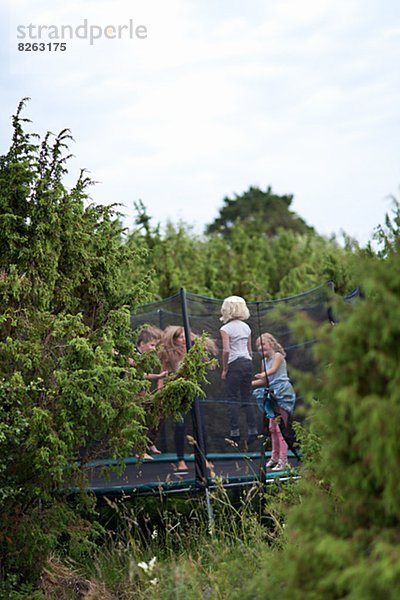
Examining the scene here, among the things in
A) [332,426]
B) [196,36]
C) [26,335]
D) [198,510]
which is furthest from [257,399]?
[332,426]

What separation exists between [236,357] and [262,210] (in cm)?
4207

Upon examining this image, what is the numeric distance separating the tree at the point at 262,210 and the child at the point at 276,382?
40680mm

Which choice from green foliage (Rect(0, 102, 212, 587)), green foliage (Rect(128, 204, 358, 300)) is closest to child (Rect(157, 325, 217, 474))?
green foliage (Rect(0, 102, 212, 587))

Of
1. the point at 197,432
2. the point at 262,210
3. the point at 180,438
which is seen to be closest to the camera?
the point at 197,432

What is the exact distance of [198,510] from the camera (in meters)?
8.48

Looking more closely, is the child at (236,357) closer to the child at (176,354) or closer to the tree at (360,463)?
the child at (176,354)

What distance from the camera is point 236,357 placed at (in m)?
9.24

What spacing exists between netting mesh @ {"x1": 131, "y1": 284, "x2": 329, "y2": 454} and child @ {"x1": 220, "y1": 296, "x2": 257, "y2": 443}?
0.15 feet

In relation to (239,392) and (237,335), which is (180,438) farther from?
(237,335)

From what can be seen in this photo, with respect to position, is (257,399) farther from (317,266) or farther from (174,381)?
(317,266)

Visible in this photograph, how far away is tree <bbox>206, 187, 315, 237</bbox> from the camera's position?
167 ft

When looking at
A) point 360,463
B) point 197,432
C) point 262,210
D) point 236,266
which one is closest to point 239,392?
point 197,432

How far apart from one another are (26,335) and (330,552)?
4.74 m

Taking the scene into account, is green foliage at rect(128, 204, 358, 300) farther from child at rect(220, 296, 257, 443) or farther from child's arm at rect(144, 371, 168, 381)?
child at rect(220, 296, 257, 443)
